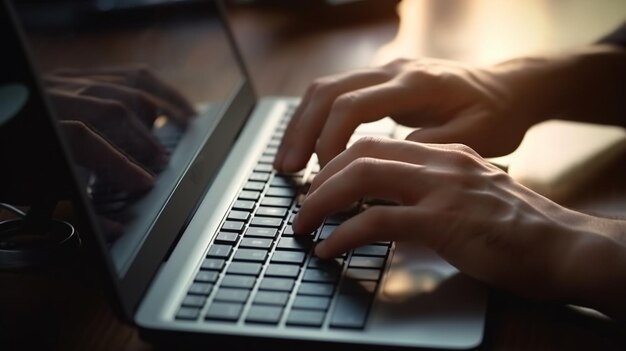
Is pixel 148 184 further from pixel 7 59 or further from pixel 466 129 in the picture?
pixel 466 129

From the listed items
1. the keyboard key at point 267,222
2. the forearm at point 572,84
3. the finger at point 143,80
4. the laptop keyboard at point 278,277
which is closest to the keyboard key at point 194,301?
the laptop keyboard at point 278,277

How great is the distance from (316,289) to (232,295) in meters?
0.06

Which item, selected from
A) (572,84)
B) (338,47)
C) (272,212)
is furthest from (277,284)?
(338,47)

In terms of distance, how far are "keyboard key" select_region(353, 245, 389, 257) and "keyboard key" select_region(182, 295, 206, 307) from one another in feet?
0.40

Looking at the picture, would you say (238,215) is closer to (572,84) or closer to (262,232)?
(262,232)

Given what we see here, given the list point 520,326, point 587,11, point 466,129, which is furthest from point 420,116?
point 587,11

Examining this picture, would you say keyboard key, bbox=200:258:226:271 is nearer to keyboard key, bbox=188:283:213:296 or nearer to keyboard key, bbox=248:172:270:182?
keyboard key, bbox=188:283:213:296

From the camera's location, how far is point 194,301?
1.81 ft

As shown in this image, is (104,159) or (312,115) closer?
(104,159)

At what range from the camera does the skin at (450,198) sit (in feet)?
1.77

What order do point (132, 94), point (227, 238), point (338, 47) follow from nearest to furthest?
point (227, 238), point (132, 94), point (338, 47)

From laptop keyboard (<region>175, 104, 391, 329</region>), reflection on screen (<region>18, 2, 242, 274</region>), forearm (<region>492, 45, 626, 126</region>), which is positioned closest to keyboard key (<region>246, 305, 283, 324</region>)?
laptop keyboard (<region>175, 104, 391, 329</region>)

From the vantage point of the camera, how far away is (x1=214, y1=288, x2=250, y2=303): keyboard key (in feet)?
1.80

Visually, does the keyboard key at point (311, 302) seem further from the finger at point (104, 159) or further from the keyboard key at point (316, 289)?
the finger at point (104, 159)
